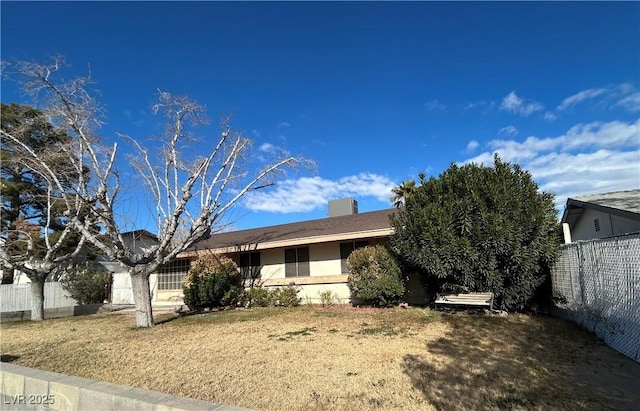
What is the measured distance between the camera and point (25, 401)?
4.88 meters

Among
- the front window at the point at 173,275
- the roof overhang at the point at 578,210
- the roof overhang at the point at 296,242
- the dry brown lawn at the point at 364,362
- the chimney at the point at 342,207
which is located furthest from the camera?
the chimney at the point at 342,207

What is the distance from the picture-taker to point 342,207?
67.0ft

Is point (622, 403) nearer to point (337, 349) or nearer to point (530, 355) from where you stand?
point (530, 355)

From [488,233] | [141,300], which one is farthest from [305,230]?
[488,233]

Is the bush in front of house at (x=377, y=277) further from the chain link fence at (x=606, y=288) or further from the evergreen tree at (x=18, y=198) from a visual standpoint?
the evergreen tree at (x=18, y=198)

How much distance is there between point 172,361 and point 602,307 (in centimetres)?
754

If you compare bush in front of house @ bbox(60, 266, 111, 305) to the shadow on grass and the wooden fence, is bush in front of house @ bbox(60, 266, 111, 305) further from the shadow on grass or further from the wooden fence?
the shadow on grass

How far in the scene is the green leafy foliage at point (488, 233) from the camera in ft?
30.0

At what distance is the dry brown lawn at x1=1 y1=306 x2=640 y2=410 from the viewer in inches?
175

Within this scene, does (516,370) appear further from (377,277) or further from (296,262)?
(296,262)

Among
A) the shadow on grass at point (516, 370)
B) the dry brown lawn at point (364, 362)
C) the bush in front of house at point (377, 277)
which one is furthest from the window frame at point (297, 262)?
the shadow on grass at point (516, 370)

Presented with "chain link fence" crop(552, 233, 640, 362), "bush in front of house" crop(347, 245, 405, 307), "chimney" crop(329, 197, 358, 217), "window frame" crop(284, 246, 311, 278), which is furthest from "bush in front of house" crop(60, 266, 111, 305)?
"chain link fence" crop(552, 233, 640, 362)

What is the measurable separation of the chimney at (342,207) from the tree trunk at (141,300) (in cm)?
1105

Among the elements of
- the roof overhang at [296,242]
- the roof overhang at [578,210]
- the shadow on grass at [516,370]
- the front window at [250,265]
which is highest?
the roof overhang at [578,210]
